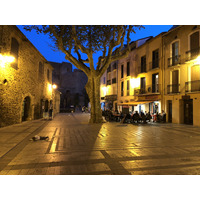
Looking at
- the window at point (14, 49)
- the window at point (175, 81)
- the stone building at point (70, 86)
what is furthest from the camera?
the stone building at point (70, 86)

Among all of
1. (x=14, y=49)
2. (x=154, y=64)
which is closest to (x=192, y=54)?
(x=154, y=64)

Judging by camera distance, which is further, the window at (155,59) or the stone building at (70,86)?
the stone building at (70,86)

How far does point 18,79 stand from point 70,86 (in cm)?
4313

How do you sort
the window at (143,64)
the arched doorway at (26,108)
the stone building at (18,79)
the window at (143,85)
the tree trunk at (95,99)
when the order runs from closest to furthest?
the stone building at (18,79), the tree trunk at (95,99), the arched doorway at (26,108), the window at (143,85), the window at (143,64)

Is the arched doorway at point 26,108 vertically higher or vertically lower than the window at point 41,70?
lower

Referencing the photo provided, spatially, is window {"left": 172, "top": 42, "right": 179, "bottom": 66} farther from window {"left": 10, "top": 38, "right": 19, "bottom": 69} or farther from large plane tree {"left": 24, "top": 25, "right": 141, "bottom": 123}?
window {"left": 10, "top": 38, "right": 19, "bottom": 69}

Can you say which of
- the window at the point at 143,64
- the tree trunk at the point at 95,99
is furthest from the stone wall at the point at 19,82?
the window at the point at 143,64

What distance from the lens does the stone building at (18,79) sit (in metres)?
10.5

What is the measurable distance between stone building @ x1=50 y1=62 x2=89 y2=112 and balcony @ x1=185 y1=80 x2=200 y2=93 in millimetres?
40147

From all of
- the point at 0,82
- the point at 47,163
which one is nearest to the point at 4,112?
the point at 0,82

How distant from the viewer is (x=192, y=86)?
1427cm

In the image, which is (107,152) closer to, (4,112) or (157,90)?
(4,112)

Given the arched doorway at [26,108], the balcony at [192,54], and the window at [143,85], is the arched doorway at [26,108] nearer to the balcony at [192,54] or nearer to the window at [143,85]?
the window at [143,85]

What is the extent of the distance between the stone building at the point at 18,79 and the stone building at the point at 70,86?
3397 centimetres
